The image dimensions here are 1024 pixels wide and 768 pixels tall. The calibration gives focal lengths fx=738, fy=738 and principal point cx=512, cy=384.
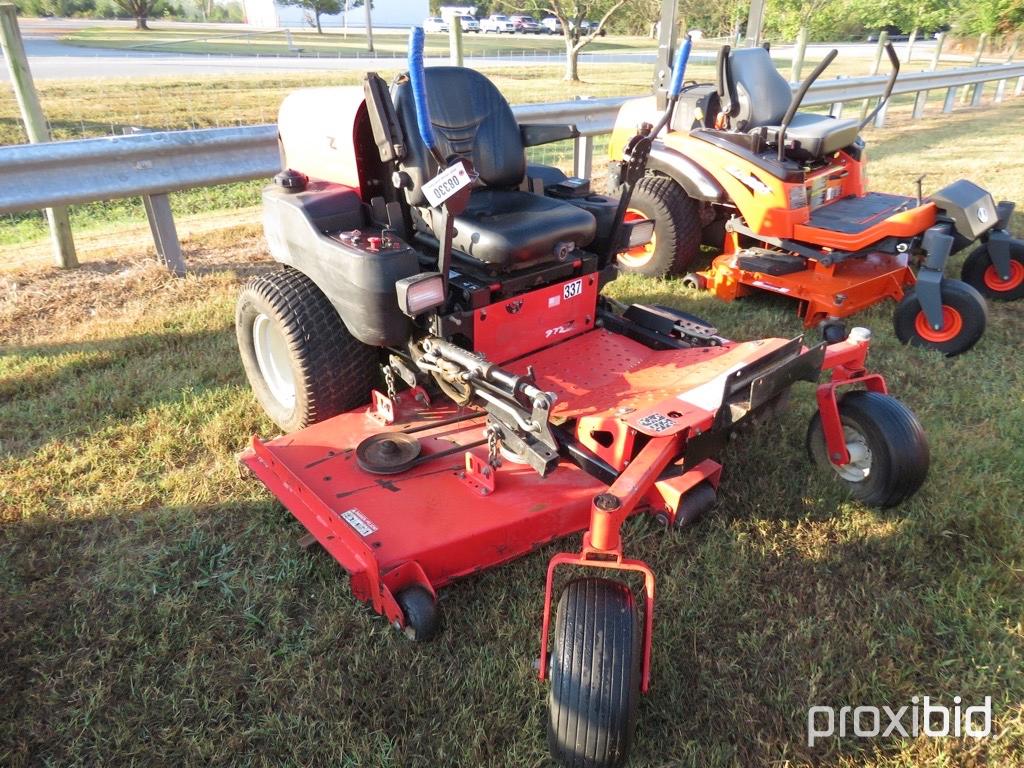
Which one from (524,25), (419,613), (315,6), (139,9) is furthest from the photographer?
(524,25)

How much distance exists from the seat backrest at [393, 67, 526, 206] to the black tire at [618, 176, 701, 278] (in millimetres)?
1543

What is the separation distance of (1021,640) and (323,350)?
95.4 inches

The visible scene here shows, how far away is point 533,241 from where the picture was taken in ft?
8.73

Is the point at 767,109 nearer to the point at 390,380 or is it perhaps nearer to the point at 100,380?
the point at 390,380

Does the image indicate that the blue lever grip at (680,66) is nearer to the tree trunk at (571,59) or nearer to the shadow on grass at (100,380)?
the shadow on grass at (100,380)

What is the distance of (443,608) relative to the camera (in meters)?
2.20

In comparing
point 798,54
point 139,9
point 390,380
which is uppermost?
point 139,9

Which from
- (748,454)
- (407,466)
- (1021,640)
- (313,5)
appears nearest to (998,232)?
(748,454)

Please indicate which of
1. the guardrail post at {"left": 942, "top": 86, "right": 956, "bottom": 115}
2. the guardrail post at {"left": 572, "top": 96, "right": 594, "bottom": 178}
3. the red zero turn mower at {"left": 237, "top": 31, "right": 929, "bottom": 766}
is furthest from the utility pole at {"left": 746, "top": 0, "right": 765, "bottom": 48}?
the guardrail post at {"left": 942, "top": 86, "right": 956, "bottom": 115}

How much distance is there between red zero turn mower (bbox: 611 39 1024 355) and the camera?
3.77 meters

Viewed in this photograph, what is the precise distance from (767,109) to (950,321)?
1729mm

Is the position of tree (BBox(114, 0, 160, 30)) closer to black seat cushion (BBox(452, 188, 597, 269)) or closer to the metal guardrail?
the metal guardrail

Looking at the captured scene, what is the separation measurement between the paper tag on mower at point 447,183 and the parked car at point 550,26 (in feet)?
109

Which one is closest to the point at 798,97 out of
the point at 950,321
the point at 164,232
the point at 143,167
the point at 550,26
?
the point at 950,321
